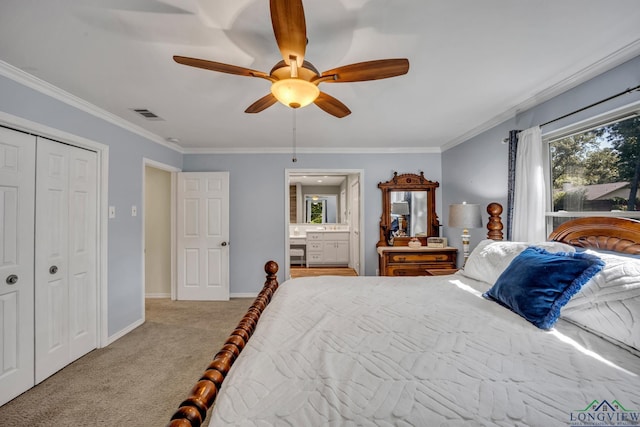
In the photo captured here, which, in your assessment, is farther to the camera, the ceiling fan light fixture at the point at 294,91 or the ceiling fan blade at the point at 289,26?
the ceiling fan light fixture at the point at 294,91

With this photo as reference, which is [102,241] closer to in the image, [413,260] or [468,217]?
[413,260]

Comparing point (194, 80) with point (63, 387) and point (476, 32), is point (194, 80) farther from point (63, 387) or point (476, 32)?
point (63, 387)

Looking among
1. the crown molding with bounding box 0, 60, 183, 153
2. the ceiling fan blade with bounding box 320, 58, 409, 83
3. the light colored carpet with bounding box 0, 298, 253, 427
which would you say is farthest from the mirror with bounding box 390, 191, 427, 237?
the crown molding with bounding box 0, 60, 183, 153

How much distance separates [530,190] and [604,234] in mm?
730

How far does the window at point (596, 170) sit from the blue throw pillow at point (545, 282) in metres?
0.85

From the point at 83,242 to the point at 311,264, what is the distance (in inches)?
188

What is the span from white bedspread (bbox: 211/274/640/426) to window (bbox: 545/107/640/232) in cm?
118

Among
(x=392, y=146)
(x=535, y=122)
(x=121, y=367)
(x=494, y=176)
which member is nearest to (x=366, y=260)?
(x=392, y=146)

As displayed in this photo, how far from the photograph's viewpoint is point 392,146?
451 centimetres

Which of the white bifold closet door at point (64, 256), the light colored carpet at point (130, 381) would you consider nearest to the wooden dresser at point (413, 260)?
the light colored carpet at point (130, 381)

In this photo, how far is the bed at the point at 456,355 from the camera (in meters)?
0.79

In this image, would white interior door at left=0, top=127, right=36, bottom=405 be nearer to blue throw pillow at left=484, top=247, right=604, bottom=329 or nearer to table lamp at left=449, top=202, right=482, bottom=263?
blue throw pillow at left=484, top=247, right=604, bottom=329

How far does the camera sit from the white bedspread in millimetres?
778

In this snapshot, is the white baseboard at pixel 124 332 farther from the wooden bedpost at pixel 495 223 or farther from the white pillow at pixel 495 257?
the wooden bedpost at pixel 495 223
